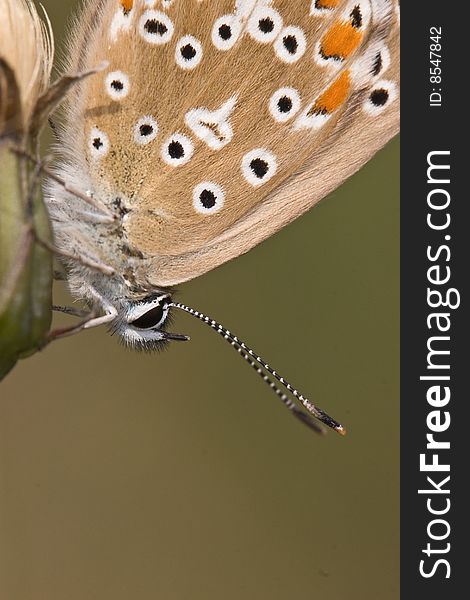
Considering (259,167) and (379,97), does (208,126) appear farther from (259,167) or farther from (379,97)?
(379,97)

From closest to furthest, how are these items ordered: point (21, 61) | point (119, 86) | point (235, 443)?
point (21, 61) → point (119, 86) → point (235, 443)

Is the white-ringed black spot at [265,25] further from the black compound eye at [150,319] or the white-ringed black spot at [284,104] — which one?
the black compound eye at [150,319]

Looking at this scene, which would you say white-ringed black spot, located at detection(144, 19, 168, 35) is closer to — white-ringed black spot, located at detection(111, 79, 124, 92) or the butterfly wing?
the butterfly wing

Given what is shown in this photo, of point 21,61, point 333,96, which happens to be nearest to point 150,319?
point 333,96

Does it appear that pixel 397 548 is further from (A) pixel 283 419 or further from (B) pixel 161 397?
(B) pixel 161 397

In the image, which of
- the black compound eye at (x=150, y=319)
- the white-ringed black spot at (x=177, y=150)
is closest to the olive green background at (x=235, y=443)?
the black compound eye at (x=150, y=319)

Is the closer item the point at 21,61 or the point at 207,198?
the point at 21,61
